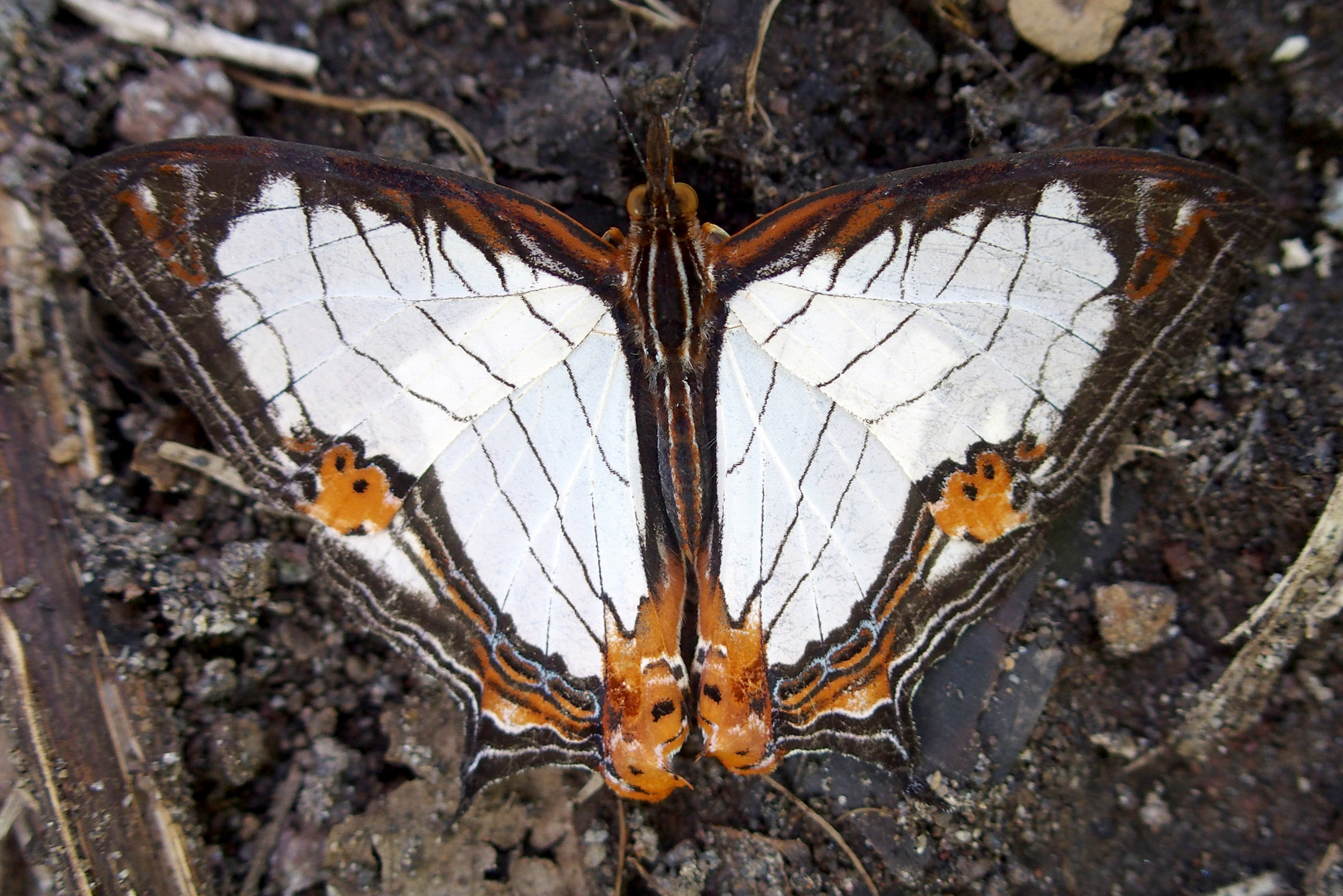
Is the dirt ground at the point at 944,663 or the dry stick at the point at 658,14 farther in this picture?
the dry stick at the point at 658,14

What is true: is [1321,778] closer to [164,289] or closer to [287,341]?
[287,341]

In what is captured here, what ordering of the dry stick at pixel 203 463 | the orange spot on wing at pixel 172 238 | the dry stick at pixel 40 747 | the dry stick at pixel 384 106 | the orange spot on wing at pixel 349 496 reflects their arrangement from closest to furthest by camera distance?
1. the orange spot on wing at pixel 172 238
2. the orange spot on wing at pixel 349 496
3. the dry stick at pixel 40 747
4. the dry stick at pixel 203 463
5. the dry stick at pixel 384 106

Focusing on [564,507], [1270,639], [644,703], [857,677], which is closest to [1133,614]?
[1270,639]

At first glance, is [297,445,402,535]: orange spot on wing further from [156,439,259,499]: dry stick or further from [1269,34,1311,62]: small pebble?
[1269,34,1311,62]: small pebble

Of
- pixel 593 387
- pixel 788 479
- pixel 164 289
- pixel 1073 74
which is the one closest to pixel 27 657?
pixel 164 289

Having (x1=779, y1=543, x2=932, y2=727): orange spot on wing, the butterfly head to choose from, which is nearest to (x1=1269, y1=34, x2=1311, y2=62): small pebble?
the butterfly head

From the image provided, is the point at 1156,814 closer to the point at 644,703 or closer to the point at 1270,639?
the point at 1270,639

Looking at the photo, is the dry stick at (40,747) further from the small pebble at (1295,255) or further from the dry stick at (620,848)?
the small pebble at (1295,255)

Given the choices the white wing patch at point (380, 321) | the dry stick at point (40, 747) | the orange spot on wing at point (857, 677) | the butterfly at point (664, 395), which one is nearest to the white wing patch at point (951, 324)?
the butterfly at point (664, 395)
